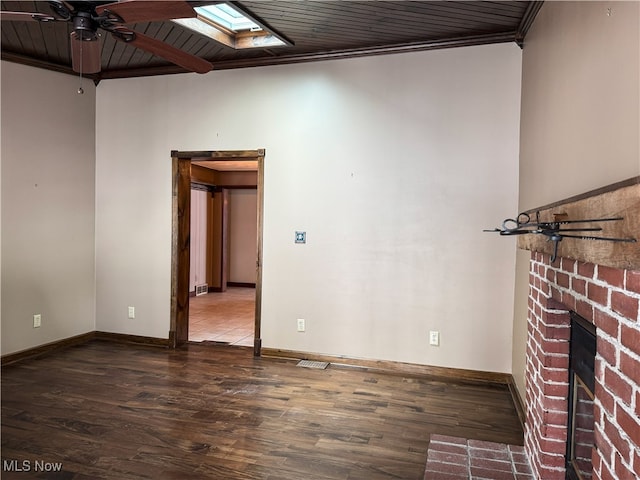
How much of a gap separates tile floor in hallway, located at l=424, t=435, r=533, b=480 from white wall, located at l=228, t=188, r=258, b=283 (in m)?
6.64

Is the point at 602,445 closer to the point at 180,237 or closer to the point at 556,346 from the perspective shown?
the point at 556,346

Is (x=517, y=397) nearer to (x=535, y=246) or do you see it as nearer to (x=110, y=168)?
(x=535, y=246)

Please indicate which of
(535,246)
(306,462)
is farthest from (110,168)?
(535,246)

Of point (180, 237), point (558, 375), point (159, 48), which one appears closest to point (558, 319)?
point (558, 375)

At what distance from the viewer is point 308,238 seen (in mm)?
4355

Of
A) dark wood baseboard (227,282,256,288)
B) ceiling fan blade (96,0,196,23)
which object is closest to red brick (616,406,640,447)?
ceiling fan blade (96,0,196,23)

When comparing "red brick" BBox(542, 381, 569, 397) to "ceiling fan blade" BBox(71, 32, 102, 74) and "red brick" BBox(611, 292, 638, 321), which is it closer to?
"red brick" BBox(611, 292, 638, 321)

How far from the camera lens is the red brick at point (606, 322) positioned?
1.23 metres

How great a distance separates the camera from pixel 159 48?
271 centimetres

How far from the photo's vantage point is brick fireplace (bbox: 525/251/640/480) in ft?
3.74

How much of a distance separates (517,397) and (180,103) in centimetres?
414

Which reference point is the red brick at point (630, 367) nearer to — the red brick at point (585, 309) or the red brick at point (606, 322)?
the red brick at point (606, 322)

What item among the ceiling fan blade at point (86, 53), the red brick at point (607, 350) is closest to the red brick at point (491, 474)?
the red brick at point (607, 350)

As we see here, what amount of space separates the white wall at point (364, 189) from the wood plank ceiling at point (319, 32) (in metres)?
0.13
